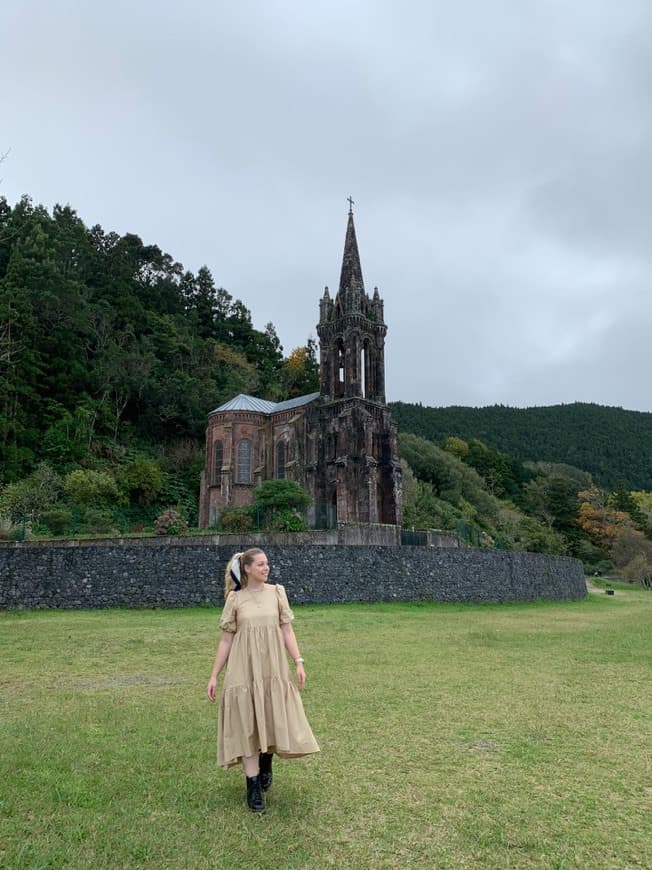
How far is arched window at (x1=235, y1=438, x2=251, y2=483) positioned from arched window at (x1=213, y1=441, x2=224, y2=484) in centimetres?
119

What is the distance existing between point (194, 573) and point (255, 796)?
1719cm

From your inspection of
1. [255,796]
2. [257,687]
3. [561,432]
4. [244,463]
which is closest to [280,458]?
[244,463]

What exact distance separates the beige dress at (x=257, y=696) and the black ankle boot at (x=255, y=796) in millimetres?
189

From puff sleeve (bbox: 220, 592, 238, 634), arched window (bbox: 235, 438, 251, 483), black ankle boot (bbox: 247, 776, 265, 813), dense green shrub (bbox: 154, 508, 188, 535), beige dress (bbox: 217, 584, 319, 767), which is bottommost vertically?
black ankle boot (bbox: 247, 776, 265, 813)

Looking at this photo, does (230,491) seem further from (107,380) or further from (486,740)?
(486,740)

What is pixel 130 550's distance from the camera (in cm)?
2150

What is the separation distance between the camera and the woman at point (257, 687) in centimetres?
503

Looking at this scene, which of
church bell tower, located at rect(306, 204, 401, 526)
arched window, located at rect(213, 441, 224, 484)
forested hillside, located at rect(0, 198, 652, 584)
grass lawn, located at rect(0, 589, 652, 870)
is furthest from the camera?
arched window, located at rect(213, 441, 224, 484)

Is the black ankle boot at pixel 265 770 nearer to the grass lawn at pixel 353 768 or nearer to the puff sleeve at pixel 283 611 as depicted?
the grass lawn at pixel 353 768

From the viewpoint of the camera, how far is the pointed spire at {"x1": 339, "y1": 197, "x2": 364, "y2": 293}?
48094mm

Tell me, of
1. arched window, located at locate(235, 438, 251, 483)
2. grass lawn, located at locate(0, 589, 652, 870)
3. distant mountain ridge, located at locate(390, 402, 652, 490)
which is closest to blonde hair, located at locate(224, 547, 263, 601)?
grass lawn, located at locate(0, 589, 652, 870)

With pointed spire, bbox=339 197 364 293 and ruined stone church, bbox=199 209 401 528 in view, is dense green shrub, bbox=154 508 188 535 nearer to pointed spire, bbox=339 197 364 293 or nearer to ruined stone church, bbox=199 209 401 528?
ruined stone church, bbox=199 209 401 528

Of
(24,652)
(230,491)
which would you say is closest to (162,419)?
(230,491)


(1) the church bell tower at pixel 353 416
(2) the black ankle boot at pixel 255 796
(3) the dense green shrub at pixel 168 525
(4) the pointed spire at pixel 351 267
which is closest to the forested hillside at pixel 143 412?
(3) the dense green shrub at pixel 168 525
